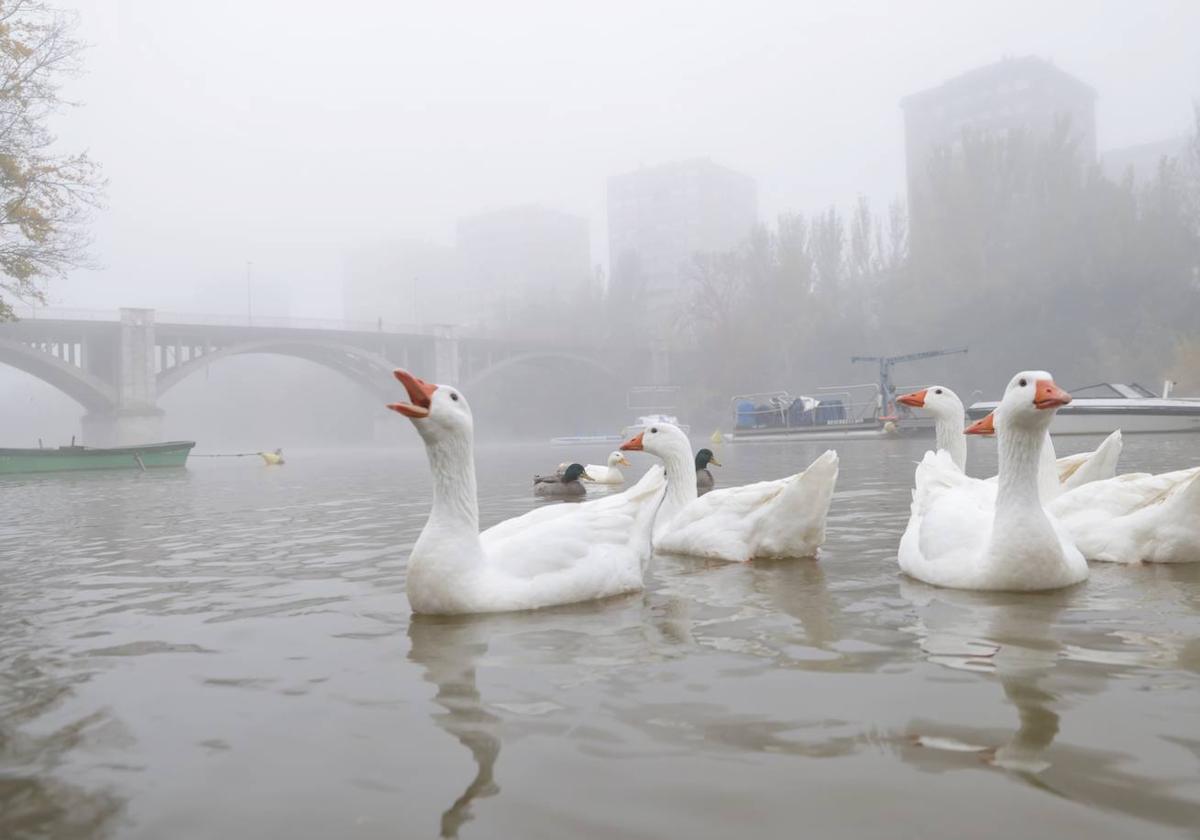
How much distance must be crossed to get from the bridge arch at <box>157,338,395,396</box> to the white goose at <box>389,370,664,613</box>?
182 feet

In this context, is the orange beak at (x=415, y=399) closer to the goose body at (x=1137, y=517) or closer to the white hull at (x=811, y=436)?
the goose body at (x=1137, y=517)

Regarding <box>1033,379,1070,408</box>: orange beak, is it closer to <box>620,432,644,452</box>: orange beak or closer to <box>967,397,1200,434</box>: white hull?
<box>620,432,644,452</box>: orange beak

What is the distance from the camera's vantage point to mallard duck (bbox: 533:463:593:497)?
12727mm

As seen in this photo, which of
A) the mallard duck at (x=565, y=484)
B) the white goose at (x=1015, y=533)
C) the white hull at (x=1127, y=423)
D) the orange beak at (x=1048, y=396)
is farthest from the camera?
the white hull at (x=1127, y=423)

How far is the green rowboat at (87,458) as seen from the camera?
27328 mm

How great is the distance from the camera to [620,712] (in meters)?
3.40

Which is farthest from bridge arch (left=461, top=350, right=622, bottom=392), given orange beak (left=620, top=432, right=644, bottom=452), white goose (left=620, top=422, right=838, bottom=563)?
white goose (left=620, top=422, right=838, bottom=563)

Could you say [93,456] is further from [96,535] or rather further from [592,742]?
[592,742]

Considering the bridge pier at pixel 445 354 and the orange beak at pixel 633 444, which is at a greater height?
the bridge pier at pixel 445 354

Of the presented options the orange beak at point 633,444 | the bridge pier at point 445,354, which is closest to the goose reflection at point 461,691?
the orange beak at point 633,444

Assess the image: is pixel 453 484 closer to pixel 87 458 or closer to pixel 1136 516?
pixel 1136 516

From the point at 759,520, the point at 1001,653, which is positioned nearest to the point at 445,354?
the point at 759,520

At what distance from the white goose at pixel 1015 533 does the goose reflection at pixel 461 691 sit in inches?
117

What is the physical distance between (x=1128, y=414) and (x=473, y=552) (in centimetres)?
3037
